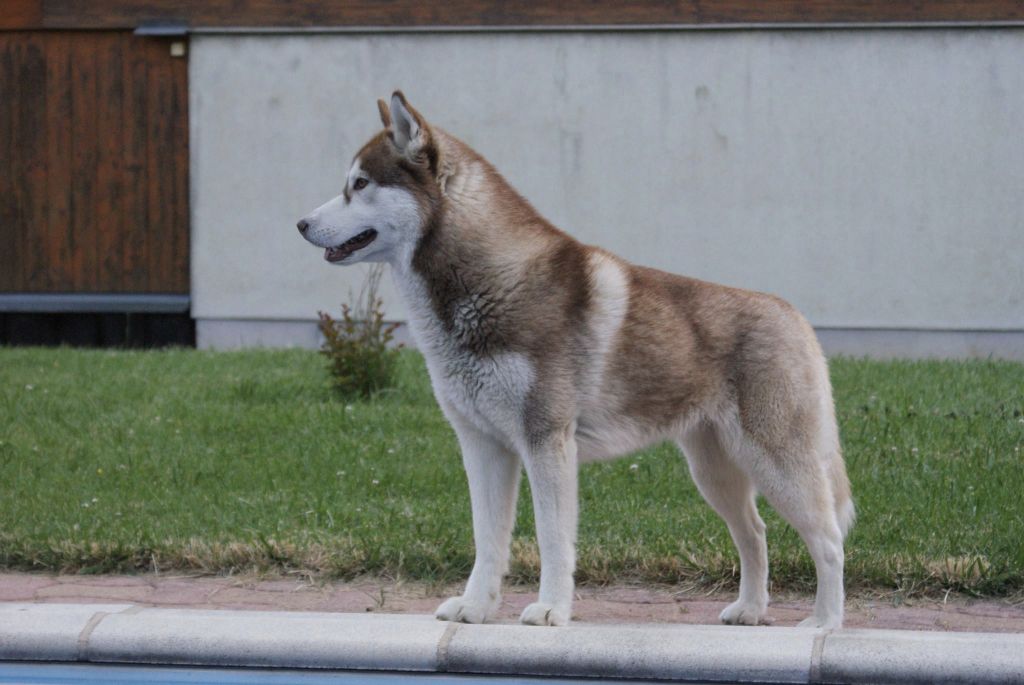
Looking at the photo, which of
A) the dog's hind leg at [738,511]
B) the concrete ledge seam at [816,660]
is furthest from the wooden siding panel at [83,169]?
the concrete ledge seam at [816,660]

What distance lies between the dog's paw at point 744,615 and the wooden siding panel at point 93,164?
9.14 meters

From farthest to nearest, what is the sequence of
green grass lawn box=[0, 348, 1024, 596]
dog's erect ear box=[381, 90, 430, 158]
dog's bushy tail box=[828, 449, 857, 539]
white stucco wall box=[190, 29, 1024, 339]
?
white stucco wall box=[190, 29, 1024, 339] → green grass lawn box=[0, 348, 1024, 596] → dog's bushy tail box=[828, 449, 857, 539] → dog's erect ear box=[381, 90, 430, 158]

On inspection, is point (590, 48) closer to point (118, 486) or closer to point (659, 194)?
point (659, 194)


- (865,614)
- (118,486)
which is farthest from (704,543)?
(118,486)

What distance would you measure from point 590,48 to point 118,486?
6.91 metres

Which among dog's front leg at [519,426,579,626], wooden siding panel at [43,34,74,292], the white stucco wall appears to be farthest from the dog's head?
wooden siding panel at [43,34,74,292]

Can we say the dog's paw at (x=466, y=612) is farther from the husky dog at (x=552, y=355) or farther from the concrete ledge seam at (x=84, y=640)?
the concrete ledge seam at (x=84, y=640)

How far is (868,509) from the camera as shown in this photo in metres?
5.71

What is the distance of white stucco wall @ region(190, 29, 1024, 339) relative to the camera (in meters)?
11.7

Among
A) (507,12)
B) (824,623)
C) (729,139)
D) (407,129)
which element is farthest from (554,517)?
(507,12)

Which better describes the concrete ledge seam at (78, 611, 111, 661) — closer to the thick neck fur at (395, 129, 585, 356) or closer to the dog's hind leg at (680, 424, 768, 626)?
the thick neck fur at (395, 129, 585, 356)

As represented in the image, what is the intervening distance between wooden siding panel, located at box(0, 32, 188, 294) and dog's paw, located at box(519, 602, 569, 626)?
9252mm

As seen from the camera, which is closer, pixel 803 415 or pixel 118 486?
pixel 803 415

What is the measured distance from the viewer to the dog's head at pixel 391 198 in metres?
4.22
